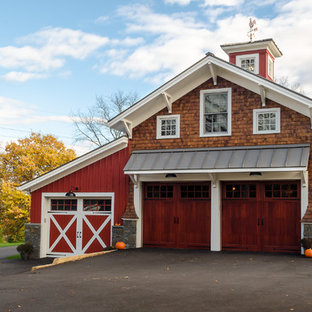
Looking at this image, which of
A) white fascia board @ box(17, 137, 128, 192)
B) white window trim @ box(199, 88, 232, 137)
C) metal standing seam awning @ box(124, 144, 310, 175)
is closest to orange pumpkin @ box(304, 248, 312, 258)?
metal standing seam awning @ box(124, 144, 310, 175)

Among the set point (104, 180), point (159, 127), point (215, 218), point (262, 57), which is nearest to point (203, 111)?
point (159, 127)

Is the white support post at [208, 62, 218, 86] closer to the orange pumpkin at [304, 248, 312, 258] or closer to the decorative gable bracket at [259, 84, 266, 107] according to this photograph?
the decorative gable bracket at [259, 84, 266, 107]

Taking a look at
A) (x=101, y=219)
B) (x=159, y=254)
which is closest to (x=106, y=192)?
(x=101, y=219)

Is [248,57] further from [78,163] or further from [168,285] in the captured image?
[168,285]

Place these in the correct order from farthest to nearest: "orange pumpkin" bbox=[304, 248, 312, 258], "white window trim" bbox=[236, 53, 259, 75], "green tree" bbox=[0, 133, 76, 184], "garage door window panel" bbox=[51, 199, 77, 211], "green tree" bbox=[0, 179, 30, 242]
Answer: "green tree" bbox=[0, 133, 76, 184] < "green tree" bbox=[0, 179, 30, 242] < "white window trim" bbox=[236, 53, 259, 75] < "garage door window panel" bbox=[51, 199, 77, 211] < "orange pumpkin" bbox=[304, 248, 312, 258]

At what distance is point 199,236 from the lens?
16.5 m

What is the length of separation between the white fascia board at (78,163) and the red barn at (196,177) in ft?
0.15

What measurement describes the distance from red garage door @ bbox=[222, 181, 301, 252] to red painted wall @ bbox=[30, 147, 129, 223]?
3.98 metres

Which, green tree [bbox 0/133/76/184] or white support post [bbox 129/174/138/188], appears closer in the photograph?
white support post [bbox 129/174/138/188]

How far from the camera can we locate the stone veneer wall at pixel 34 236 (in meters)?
18.7

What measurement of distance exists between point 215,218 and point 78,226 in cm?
571

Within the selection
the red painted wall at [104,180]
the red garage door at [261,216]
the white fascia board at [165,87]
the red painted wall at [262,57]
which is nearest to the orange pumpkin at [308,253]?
the red garage door at [261,216]

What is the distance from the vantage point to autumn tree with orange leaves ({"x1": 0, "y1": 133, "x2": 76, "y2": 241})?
87.4 ft

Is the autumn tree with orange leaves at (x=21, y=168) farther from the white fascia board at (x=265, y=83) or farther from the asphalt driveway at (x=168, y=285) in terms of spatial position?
the white fascia board at (x=265, y=83)
